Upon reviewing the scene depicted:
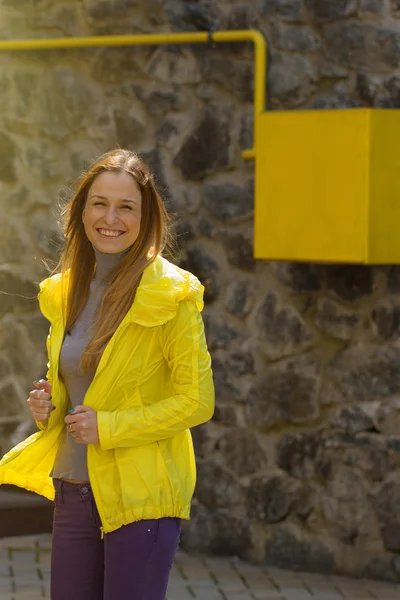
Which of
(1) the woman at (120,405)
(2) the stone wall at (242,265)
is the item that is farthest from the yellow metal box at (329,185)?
(1) the woman at (120,405)

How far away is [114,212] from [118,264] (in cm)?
13

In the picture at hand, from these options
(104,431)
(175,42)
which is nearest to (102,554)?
(104,431)

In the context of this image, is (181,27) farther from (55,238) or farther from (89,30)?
(55,238)

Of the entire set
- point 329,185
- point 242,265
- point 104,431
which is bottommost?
point 104,431

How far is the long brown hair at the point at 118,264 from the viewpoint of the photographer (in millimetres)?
2605

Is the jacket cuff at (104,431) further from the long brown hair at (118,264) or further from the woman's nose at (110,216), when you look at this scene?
the woman's nose at (110,216)

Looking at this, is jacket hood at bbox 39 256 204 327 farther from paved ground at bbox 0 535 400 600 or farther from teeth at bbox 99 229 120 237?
paved ground at bbox 0 535 400 600

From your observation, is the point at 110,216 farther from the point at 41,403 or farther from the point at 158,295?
the point at 41,403

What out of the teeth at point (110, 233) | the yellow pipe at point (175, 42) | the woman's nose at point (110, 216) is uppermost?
the yellow pipe at point (175, 42)

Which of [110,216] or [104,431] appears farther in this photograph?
[110,216]

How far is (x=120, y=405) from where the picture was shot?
2.61 meters

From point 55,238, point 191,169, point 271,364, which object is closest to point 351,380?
point 271,364

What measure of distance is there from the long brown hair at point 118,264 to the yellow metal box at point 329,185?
1.33 metres

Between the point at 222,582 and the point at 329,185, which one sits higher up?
the point at 329,185
